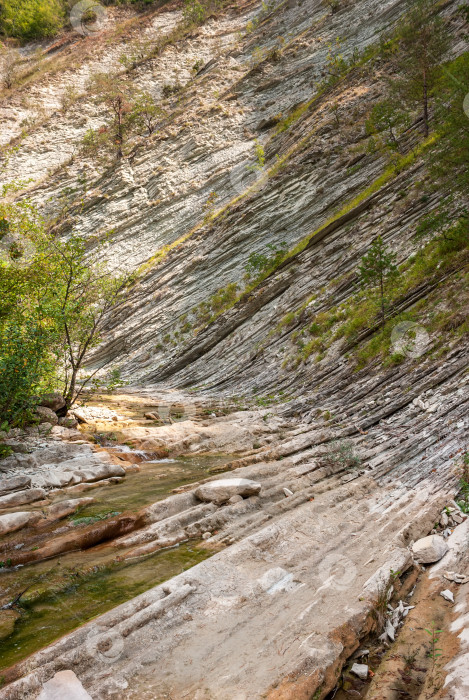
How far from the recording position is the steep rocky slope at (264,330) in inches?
172

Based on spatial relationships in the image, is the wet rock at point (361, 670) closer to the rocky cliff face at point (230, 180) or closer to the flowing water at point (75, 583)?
the flowing water at point (75, 583)

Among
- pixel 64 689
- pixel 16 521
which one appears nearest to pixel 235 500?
pixel 16 521

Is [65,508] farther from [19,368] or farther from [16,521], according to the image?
[19,368]

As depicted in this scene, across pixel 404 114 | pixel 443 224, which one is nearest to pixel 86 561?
pixel 443 224

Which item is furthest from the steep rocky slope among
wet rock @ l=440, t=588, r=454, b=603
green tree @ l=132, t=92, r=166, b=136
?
green tree @ l=132, t=92, r=166, b=136

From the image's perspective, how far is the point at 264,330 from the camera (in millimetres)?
23203

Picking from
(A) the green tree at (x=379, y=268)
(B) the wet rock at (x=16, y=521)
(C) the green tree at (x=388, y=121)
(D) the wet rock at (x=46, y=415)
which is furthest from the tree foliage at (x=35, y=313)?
(C) the green tree at (x=388, y=121)

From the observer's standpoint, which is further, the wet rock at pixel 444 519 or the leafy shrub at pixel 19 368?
the leafy shrub at pixel 19 368

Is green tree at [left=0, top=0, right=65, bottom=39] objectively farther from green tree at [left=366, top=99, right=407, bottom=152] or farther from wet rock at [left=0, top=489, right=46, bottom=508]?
wet rock at [left=0, top=489, right=46, bottom=508]

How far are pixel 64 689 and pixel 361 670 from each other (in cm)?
265

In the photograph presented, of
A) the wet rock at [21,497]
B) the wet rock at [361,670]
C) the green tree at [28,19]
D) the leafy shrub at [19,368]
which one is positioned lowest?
the wet rock at [361,670]

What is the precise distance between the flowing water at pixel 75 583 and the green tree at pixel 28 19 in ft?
249

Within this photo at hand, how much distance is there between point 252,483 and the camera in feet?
→ 25.2

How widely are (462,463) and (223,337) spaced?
1955 centimetres
